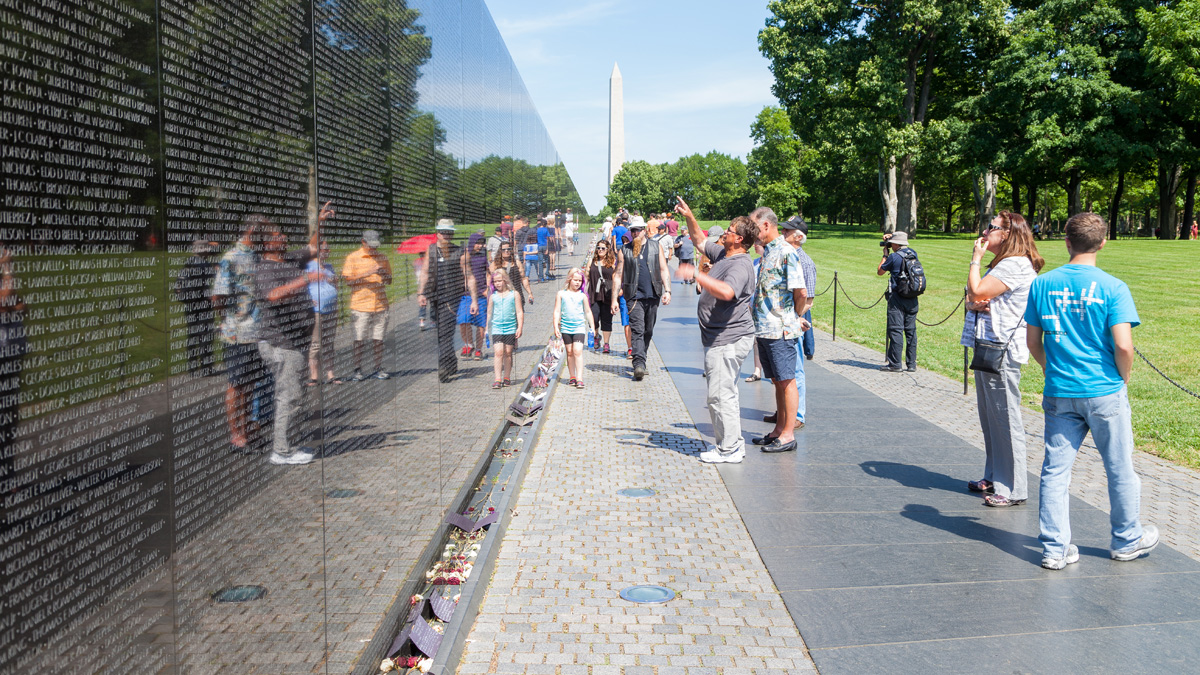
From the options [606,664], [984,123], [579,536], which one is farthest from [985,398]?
[984,123]

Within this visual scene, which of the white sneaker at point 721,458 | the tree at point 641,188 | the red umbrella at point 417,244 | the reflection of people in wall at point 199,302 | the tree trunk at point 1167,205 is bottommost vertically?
the white sneaker at point 721,458

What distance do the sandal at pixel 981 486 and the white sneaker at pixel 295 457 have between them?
5389 mm

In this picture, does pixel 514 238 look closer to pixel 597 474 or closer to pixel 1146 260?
pixel 597 474

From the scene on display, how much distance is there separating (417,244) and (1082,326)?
3.94m

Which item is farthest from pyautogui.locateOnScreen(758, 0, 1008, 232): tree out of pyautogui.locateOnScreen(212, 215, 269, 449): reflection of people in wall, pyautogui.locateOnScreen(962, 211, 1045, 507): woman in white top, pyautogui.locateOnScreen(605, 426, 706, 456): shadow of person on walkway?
pyautogui.locateOnScreen(212, 215, 269, 449): reflection of people in wall

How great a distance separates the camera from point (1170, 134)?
4391cm

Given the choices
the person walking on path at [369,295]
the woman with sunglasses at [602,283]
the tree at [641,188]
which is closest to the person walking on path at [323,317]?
the person walking on path at [369,295]

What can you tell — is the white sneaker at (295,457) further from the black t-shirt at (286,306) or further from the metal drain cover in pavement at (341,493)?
the black t-shirt at (286,306)

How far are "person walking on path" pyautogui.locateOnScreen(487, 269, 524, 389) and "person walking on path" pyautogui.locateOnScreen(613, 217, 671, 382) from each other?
122 inches

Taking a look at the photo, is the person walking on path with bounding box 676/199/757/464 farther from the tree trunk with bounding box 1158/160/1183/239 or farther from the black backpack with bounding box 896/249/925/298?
the tree trunk with bounding box 1158/160/1183/239

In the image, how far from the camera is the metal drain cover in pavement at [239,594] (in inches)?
95.9

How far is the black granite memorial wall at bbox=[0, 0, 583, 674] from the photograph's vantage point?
1.61 meters

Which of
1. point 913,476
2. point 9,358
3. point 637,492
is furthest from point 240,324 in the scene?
point 913,476

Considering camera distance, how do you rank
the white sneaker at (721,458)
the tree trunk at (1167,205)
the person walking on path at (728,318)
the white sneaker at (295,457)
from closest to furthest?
the white sneaker at (295,457) → the person walking on path at (728,318) → the white sneaker at (721,458) → the tree trunk at (1167,205)
